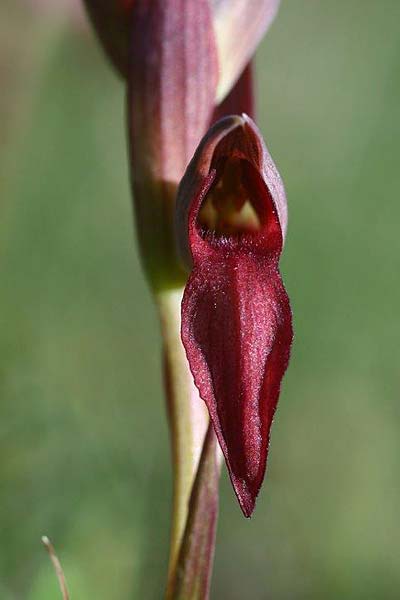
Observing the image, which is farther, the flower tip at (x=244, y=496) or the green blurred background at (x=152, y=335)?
the green blurred background at (x=152, y=335)

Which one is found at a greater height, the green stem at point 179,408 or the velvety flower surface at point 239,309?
the velvety flower surface at point 239,309

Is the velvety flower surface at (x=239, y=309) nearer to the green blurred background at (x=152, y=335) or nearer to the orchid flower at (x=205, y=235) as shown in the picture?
the orchid flower at (x=205, y=235)

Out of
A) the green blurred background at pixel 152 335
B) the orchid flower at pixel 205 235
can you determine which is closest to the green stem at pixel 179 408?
the orchid flower at pixel 205 235

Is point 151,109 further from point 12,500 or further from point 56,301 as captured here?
point 56,301

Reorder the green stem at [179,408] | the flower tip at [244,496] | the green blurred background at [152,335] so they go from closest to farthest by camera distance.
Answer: the flower tip at [244,496] < the green stem at [179,408] < the green blurred background at [152,335]

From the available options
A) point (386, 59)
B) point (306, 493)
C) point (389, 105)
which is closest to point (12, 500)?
point (306, 493)

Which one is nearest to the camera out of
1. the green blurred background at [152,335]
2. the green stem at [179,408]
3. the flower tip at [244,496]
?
the flower tip at [244,496]

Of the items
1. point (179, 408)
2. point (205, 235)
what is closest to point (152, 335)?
point (179, 408)

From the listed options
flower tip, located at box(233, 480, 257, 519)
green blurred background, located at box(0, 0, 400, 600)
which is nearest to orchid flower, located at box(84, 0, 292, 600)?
flower tip, located at box(233, 480, 257, 519)
